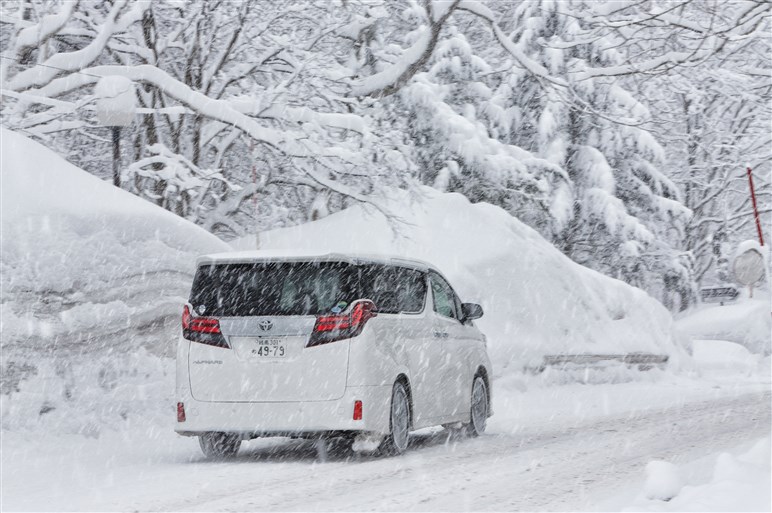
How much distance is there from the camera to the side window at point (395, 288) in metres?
9.69

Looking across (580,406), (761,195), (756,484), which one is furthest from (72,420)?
(761,195)

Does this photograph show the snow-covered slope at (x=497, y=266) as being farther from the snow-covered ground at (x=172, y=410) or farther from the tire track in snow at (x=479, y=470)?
the tire track in snow at (x=479, y=470)

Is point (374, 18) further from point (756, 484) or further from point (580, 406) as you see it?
point (756, 484)

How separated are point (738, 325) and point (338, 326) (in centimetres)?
1995

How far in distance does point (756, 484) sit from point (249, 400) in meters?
4.13

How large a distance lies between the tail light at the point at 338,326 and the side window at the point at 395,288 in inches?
9.7

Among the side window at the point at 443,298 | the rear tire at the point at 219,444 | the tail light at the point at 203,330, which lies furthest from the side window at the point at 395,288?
the rear tire at the point at 219,444

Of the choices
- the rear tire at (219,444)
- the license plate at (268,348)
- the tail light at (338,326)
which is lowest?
the rear tire at (219,444)

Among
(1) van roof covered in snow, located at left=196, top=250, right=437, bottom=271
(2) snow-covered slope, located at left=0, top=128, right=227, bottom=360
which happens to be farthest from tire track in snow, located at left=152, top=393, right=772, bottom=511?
(2) snow-covered slope, located at left=0, top=128, right=227, bottom=360

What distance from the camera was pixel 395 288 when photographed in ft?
33.3

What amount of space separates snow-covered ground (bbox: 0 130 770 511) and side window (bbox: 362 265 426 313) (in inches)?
24.5

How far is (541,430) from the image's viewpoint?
12.2m

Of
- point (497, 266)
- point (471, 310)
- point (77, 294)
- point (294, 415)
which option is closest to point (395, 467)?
point (294, 415)

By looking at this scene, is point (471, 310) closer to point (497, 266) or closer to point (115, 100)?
point (115, 100)
